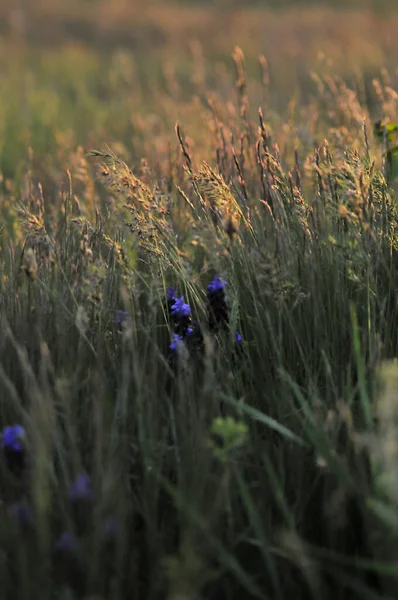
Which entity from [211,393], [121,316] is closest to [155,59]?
[121,316]

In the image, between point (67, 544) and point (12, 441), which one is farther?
point (12, 441)

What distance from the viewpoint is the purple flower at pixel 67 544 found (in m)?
1.10

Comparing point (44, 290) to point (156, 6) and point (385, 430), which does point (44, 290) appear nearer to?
point (385, 430)

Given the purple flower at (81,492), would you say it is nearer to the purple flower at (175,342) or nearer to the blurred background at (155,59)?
the purple flower at (175,342)

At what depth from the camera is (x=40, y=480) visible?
1.03 metres

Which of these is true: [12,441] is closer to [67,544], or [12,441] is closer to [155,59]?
[67,544]

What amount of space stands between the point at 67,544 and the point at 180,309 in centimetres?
77

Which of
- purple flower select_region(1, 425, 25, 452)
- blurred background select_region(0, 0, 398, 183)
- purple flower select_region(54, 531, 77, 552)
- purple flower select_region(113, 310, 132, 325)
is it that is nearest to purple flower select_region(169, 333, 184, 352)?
purple flower select_region(113, 310, 132, 325)

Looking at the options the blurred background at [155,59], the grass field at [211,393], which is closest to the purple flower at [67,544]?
the grass field at [211,393]

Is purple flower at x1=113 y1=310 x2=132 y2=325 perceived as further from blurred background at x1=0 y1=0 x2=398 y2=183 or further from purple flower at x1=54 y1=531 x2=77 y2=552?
blurred background at x1=0 y1=0 x2=398 y2=183

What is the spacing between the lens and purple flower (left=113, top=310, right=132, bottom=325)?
5.69ft

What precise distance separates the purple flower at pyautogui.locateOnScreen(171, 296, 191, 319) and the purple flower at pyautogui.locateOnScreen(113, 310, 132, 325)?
12 cm

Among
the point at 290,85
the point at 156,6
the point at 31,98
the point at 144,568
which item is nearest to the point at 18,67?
the point at 31,98

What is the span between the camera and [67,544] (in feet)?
3.63
